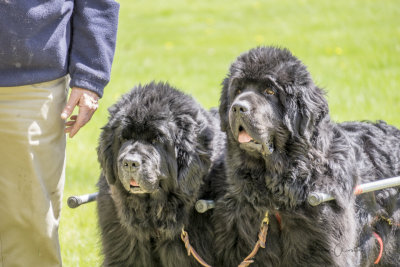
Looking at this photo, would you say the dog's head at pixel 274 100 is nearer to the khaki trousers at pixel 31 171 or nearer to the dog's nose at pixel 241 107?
the dog's nose at pixel 241 107

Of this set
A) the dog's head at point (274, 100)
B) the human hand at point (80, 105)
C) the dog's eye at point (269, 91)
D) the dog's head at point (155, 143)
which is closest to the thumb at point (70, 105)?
the human hand at point (80, 105)

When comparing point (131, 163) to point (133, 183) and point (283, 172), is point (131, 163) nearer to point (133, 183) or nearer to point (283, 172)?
point (133, 183)

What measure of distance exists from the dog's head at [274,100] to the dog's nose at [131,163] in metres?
0.62

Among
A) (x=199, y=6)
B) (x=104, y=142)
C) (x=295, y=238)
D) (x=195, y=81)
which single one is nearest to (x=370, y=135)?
(x=295, y=238)

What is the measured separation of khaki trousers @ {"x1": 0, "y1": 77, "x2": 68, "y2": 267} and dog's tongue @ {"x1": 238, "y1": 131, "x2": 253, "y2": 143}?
1102mm

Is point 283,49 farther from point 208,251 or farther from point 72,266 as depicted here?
point 72,266

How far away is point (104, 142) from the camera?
3.86 metres

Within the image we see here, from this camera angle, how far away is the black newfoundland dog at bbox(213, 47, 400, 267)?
11.8 ft

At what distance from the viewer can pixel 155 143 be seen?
12.2ft

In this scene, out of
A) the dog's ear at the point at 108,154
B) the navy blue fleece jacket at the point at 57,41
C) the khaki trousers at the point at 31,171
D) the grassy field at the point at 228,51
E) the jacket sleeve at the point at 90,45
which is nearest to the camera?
the navy blue fleece jacket at the point at 57,41

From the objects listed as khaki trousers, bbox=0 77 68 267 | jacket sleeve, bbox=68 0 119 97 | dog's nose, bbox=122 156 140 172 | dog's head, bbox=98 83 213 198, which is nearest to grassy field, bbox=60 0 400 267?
khaki trousers, bbox=0 77 68 267

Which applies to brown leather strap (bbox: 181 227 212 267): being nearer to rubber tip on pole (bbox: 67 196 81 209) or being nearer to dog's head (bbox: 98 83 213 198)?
dog's head (bbox: 98 83 213 198)

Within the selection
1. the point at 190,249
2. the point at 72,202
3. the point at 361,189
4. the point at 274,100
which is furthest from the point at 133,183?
the point at 361,189

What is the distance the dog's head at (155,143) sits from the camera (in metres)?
3.60
